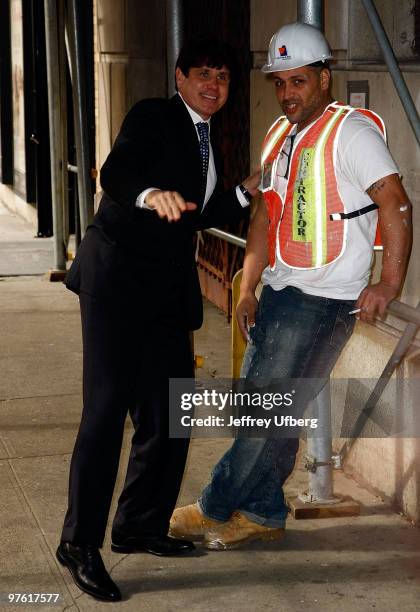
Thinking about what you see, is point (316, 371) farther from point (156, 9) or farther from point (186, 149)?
point (156, 9)

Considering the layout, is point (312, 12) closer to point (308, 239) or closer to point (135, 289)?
point (308, 239)

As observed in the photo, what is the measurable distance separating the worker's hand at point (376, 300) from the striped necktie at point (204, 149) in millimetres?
770

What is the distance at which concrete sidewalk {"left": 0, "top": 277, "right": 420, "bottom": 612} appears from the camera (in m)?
3.98

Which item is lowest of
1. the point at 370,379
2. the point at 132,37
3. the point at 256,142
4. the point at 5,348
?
the point at 5,348

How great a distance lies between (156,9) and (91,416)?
266 inches

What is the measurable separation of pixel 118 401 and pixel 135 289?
1.33 feet

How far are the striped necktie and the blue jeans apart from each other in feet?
1.51

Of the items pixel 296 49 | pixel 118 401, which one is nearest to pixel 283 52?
pixel 296 49

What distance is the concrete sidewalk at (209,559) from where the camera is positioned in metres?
3.98

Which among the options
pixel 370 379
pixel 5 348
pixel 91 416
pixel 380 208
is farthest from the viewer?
pixel 5 348

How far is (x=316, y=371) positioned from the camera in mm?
4180

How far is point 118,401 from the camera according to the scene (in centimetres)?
409

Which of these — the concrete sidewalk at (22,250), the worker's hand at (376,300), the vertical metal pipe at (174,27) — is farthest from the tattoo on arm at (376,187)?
the concrete sidewalk at (22,250)

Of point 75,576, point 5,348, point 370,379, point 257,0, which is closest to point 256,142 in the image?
point 257,0
